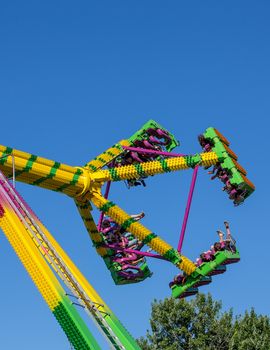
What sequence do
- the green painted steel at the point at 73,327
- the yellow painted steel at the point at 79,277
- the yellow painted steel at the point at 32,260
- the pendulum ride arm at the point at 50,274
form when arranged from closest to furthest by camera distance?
1. the green painted steel at the point at 73,327
2. the pendulum ride arm at the point at 50,274
3. the yellow painted steel at the point at 32,260
4. the yellow painted steel at the point at 79,277

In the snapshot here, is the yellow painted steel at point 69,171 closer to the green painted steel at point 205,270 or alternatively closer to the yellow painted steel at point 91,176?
the yellow painted steel at point 91,176

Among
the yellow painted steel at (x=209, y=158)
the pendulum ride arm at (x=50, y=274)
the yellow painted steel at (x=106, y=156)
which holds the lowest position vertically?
the pendulum ride arm at (x=50, y=274)

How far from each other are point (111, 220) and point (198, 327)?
733 inches

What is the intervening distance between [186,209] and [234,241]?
148 cm

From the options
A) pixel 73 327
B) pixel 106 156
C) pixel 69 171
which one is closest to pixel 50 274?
pixel 73 327

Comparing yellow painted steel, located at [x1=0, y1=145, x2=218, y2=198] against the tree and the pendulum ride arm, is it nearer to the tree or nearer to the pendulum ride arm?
the pendulum ride arm

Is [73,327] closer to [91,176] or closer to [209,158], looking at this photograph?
[91,176]

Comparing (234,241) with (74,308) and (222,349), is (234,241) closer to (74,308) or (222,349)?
(74,308)

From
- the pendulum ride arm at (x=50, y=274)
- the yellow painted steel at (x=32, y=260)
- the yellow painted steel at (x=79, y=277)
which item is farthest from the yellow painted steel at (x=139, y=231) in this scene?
the yellow painted steel at (x=32, y=260)

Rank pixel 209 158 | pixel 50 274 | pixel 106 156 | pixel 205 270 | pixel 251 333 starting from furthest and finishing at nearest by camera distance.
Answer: pixel 251 333, pixel 106 156, pixel 209 158, pixel 205 270, pixel 50 274

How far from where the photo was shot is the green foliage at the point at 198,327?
37472 millimetres

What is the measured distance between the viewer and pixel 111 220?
21703mm

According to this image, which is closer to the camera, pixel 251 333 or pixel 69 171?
pixel 69 171

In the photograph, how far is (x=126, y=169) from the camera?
68.3ft
